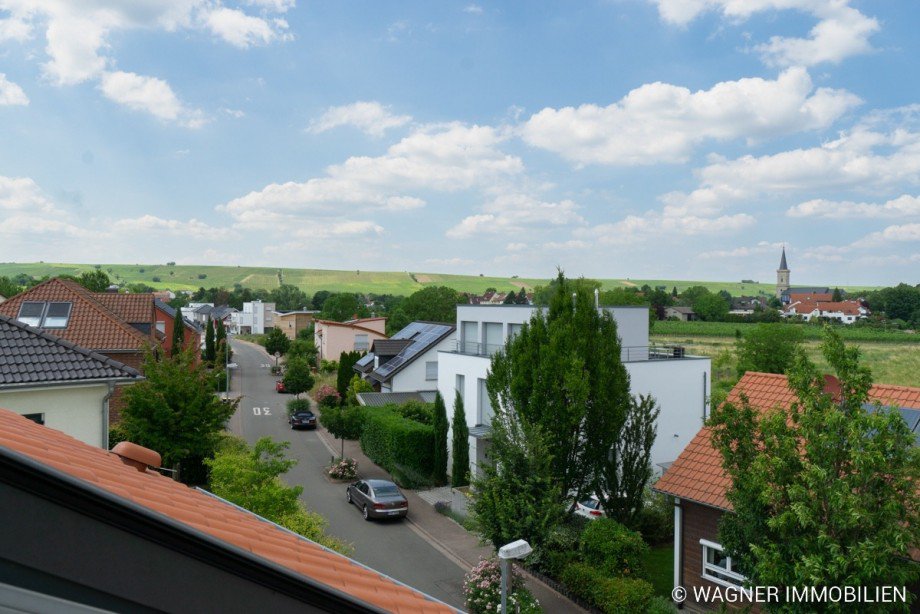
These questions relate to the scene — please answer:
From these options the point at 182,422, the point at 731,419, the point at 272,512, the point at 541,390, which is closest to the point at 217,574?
the point at 731,419

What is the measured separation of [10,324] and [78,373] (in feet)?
7.38

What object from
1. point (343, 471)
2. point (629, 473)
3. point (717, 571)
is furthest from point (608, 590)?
point (343, 471)

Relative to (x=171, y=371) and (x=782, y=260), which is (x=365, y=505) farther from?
(x=782, y=260)

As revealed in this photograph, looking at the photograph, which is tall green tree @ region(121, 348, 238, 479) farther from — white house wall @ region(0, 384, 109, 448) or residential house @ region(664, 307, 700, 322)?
residential house @ region(664, 307, 700, 322)

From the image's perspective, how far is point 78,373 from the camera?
13.5m

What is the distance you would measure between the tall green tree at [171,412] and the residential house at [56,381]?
16.1 ft

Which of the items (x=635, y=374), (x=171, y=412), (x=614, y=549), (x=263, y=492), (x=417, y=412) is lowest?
(x=614, y=549)

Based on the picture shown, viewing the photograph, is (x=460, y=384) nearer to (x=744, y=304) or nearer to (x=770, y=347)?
(x=770, y=347)

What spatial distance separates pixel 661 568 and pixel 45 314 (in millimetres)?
28649

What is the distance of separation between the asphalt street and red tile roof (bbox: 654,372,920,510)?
262 inches

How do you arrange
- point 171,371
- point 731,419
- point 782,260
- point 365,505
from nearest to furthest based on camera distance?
point 731,419
point 171,371
point 365,505
point 782,260

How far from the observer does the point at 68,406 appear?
13.7 m

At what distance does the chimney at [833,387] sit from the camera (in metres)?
10.4

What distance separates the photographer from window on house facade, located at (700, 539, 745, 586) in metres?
14.1
